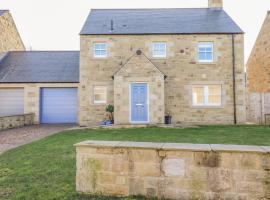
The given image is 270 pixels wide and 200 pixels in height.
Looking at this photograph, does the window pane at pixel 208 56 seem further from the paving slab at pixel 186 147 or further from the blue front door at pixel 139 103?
the paving slab at pixel 186 147

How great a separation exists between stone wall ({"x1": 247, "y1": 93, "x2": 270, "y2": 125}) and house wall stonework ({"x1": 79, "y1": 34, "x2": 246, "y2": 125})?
1.50 meters

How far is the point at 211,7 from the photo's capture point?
2105 cm

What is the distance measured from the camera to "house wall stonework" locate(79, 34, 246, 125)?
17.9 meters

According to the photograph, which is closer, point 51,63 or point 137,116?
point 137,116

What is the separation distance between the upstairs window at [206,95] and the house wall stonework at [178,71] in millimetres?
328

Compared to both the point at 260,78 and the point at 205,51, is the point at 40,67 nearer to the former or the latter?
the point at 205,51

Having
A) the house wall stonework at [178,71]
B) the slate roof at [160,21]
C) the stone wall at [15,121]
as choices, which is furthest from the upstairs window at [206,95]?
the stone wall at [15,121]

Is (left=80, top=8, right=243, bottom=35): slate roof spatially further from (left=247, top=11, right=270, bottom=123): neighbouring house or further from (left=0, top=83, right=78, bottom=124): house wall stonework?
(left=0, top=83, right=78, bottom=124): house wall stonework

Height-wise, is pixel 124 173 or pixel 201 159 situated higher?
pixel 201 159

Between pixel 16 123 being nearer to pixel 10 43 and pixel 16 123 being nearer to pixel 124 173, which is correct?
pixel 10 43

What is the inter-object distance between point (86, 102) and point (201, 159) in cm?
1486

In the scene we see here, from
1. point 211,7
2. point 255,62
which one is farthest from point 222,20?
point 255,62

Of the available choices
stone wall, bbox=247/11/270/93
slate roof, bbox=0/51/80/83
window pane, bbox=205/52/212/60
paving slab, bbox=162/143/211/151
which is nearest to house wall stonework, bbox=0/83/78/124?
slate roof, bbox=0/51/80/83

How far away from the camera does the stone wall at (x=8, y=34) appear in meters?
24.5
